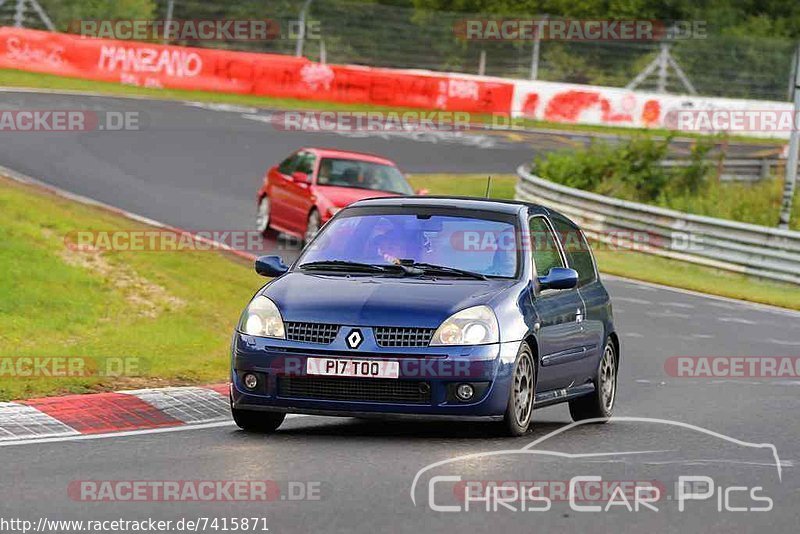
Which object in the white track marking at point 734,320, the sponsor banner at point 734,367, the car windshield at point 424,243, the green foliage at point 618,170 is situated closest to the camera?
the car windshield at point 424,243

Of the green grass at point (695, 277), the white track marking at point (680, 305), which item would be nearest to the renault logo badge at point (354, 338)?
the white track marking at point (680, 305)

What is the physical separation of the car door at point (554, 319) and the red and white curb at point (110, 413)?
2069 mm

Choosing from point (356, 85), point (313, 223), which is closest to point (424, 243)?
point (313, 223)

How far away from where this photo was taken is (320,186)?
76.7 ft

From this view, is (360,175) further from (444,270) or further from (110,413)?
(110,413)

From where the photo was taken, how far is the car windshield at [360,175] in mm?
23344

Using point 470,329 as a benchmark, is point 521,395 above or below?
below

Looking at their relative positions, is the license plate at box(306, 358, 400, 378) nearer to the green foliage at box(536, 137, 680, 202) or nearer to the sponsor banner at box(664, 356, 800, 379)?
the sponsor banner at box(664, 356, 800, 379)

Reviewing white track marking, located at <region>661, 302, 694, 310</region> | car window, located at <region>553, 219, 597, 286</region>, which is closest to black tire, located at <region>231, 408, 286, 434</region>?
car window, located at <region>553, 219, 597, 286</region>

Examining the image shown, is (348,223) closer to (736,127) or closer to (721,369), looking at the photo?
(721,369)

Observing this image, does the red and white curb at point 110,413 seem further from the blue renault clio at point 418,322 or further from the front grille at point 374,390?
the front grille at point 374,390

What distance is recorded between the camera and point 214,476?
325 inches

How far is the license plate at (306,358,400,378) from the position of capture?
376 inches

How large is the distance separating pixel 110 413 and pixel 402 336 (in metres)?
2.04
